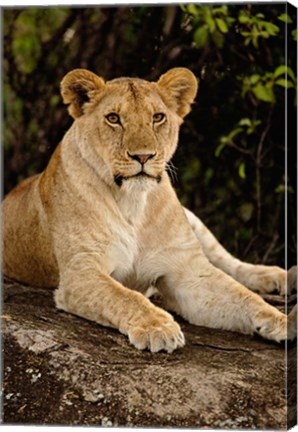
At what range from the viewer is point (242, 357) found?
3.28 m

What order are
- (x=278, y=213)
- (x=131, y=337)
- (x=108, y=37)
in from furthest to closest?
(x=108, y=37)
(x=278, y=213)
(x=131, y=337)

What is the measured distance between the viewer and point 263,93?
3.47 metres

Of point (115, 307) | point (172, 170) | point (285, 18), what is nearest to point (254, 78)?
point (285, 18)

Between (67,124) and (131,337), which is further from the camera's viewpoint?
(67,124)

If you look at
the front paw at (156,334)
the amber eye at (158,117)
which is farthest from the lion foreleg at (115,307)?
the amber eye at (158,117)

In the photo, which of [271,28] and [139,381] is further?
[271,28]

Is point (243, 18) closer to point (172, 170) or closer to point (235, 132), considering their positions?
point (235, 132)

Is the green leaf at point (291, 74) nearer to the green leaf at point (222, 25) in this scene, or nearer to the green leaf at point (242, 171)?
the green leaf at point (222, 25)

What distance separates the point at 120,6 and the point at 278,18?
0.51m

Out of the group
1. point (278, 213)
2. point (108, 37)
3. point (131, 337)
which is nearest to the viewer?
point (131, 337)

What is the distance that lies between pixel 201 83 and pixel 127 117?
0.30 m

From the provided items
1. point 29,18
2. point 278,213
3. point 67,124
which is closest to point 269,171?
point 278,213

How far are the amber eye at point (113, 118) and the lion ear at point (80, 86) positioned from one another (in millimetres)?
102

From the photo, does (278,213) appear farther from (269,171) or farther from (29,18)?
(29,18)
